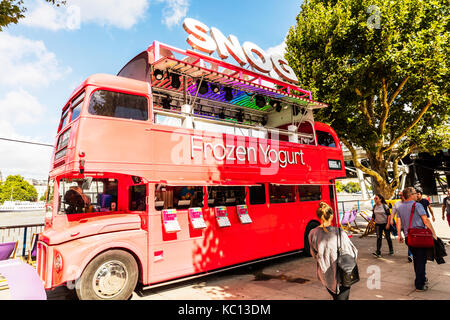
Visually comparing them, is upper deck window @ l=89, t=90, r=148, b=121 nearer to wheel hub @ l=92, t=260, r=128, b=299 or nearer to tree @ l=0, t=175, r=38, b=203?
wheel hub @ l=92, t=260, r=128, b=299

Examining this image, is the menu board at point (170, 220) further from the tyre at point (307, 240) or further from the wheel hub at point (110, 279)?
the tyre at point (307, 240)

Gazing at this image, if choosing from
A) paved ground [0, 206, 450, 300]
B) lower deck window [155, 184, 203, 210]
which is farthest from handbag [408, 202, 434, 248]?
lower deck window [155, 184, 203, 210]

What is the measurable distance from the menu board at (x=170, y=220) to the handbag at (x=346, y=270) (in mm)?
3230

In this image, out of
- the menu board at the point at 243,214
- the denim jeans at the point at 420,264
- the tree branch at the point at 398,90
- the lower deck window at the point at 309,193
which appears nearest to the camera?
the denim jeans at the point at 420,264

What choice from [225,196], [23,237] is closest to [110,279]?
[225,196]

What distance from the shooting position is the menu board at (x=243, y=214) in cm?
661

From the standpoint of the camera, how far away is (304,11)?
1273 centimetres

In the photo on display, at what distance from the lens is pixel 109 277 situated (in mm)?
4695

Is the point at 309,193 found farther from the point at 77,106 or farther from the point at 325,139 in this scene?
the point at 77,106

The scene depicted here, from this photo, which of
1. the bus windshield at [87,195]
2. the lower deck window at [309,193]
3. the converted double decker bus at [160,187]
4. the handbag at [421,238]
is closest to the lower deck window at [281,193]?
the converted double decker bus at [160,187]

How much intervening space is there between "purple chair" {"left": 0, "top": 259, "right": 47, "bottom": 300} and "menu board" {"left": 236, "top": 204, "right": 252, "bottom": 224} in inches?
167

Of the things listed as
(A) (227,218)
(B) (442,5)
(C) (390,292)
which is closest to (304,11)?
(B) (442,5)

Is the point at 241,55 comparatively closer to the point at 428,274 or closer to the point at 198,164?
the point at 198,164

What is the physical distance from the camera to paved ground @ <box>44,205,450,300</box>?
5.00m
